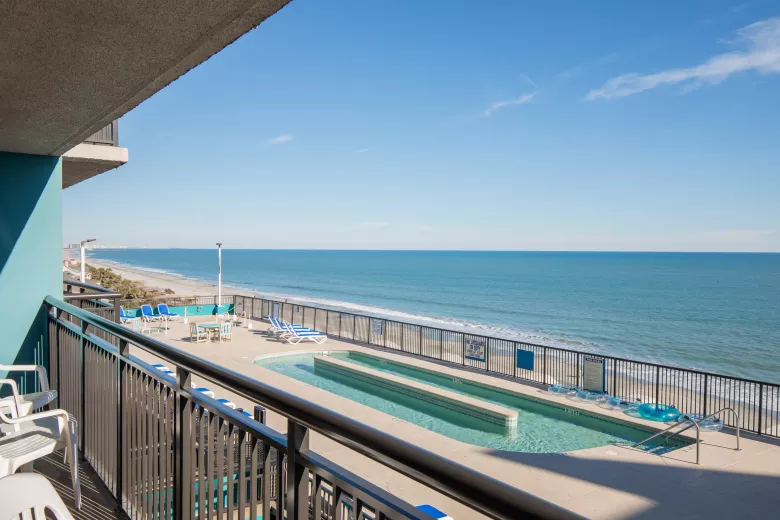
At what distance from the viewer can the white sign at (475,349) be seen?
14.7 meters

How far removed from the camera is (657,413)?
10.7 metres

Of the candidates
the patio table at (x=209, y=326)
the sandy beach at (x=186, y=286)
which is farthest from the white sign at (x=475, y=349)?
the sandy beach at (x=186, y=286)

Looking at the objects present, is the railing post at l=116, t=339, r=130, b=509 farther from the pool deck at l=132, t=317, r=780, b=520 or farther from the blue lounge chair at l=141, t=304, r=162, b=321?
the blue lounge chair at l=141, t=304, r=162, b=321

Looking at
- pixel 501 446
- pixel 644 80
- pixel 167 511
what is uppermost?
A: pixel 644 80

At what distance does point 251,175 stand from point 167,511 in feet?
226

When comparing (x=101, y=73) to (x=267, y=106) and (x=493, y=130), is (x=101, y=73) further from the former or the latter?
(x=493, y=130)

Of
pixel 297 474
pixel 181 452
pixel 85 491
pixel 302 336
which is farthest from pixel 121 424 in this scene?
pixel 302 336

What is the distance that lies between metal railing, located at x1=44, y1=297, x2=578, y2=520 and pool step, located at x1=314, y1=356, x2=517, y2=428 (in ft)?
28.1

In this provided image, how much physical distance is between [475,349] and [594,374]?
3420 mm

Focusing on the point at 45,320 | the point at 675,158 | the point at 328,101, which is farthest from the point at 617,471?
the point at 675,158

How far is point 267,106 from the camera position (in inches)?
1388

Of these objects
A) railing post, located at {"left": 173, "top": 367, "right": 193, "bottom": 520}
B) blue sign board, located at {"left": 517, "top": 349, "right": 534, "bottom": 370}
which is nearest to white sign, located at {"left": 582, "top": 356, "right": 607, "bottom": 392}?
blue sign board, located at {"left": 517, "top": 349, "right": 534, "bottom": 370}

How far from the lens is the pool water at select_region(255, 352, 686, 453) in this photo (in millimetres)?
10055

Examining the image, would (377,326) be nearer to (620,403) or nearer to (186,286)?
(620,403)
